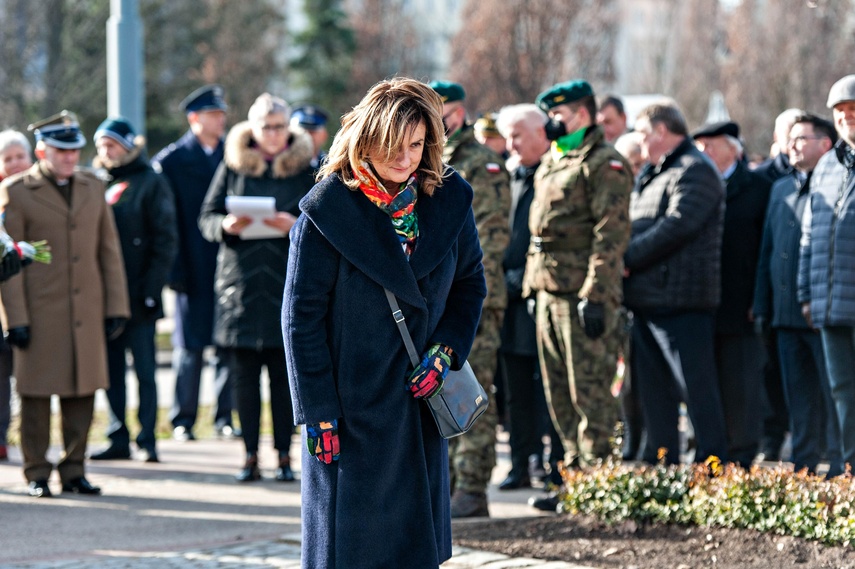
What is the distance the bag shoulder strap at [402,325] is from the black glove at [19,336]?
163 inches

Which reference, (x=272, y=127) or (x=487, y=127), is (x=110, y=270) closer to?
(x=272, y=127)

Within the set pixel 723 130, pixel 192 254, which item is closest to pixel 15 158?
pixel 192 254

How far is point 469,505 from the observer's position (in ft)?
24.3

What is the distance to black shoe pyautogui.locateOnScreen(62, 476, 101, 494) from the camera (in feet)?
27.1

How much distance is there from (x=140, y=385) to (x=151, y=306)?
0.64 meters

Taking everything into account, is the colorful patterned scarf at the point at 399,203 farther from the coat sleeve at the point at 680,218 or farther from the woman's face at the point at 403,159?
the coat sleeve at the point at 680,218

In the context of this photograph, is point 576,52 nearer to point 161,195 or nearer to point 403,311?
point 161,195

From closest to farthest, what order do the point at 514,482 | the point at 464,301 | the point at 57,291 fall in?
the point at 464,301 < the point at 57,291 < the point at 514,482

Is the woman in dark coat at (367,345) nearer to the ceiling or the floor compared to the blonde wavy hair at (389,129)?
nearer to the floor

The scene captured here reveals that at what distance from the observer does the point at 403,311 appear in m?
4.63

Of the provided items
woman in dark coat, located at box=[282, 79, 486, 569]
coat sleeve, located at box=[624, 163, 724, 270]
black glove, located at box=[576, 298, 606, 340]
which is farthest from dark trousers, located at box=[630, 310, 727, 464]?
woman in dark coat, located at box=[282, 79, 486, 569]

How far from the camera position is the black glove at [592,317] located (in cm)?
730

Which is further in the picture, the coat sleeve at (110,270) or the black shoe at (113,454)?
the black shoe at (113,454)

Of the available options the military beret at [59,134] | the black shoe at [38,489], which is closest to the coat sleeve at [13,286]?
the military beret at [59,134]
